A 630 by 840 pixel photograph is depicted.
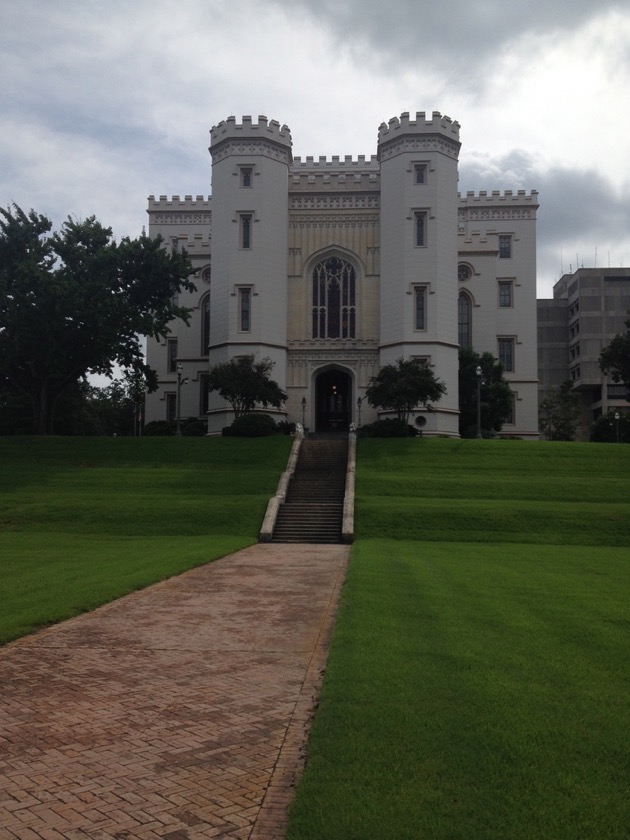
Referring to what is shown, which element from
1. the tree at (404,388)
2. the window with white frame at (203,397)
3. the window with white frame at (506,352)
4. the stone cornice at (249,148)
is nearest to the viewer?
the tree at (404,388)

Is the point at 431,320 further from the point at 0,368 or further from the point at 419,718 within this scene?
the point at 419,718

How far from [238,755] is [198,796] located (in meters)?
0.75

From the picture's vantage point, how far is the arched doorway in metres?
53.2

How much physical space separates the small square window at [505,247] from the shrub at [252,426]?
29.9 m

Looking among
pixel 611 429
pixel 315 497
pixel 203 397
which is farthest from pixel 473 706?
pixel 611 429

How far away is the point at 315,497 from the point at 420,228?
1048 inches

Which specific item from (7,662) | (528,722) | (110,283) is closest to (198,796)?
(528,722)

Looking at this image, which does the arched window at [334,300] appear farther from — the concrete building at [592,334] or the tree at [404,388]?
the concrete building at [592,334]

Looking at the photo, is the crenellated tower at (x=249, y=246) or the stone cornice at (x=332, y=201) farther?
the stone cornice at (x=332, y=201)

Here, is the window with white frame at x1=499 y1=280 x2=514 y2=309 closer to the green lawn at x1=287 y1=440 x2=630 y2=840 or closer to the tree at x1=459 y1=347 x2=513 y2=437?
the tree at x1=459 y1=347 x2=513 y2=437

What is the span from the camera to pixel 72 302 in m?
39.4

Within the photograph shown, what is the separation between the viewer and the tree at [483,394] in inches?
2149

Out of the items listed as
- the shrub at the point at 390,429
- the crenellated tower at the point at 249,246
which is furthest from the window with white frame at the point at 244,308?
the shrub at the point at 390,429

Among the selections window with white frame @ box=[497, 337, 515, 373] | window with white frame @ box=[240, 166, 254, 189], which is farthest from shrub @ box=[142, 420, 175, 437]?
window with white frame @ box=[497, 337, 515, 373]
